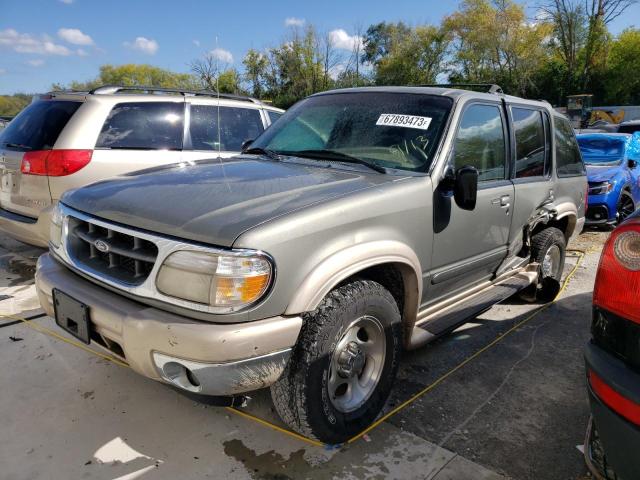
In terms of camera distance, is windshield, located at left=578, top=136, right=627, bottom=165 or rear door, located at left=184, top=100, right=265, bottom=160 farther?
windshield, located at left=578, top=136, right=627, bottom=165

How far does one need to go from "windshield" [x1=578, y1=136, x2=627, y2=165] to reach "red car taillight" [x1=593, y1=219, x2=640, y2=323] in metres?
8.32

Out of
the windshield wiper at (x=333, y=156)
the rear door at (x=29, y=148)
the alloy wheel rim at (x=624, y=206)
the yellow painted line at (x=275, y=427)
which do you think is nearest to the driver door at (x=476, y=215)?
the windshield wiper at (x=333, y=156)

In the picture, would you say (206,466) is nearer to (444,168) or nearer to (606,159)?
(444,168)

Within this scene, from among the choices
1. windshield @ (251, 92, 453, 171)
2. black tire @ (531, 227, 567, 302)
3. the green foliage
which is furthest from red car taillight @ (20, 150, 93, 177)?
the green foliage

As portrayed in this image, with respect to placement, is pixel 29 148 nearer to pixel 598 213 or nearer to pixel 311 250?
pixel 311 250

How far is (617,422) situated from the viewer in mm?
1570

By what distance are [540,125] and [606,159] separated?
582 centimetres

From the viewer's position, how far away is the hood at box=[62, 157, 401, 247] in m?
2.06

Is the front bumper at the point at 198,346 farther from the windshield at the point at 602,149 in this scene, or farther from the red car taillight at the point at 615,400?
the windshield at the point at 602,149

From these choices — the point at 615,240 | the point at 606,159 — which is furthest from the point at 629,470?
the point at 606,159

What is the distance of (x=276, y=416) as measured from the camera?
269 cm

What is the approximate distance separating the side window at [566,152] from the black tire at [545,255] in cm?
56

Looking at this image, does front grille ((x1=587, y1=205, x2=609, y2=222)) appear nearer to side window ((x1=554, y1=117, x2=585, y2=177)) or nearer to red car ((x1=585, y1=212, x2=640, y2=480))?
side window ((x1=554, y1=117, x2=585, y2=177))

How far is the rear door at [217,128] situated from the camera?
541 cm
